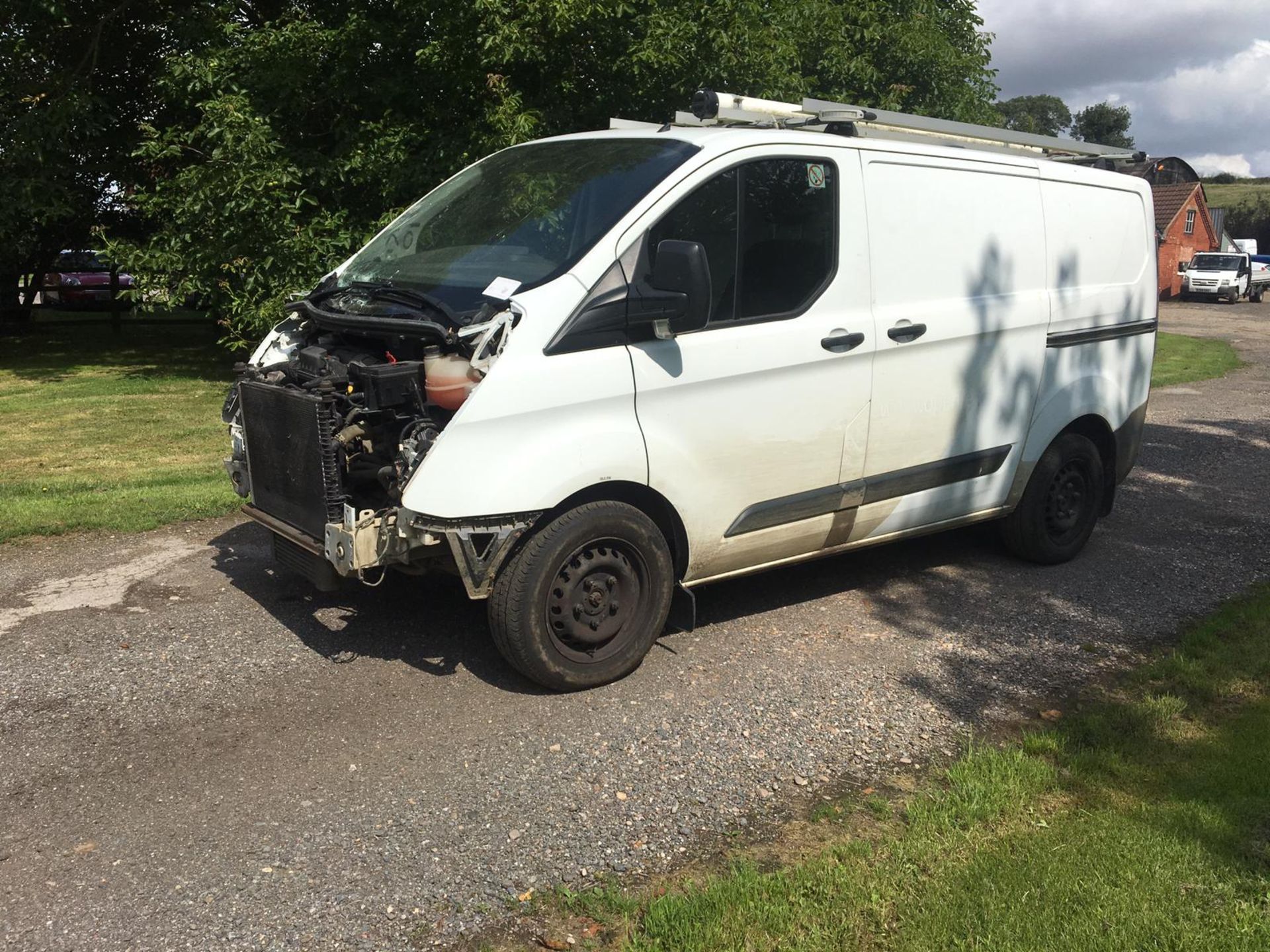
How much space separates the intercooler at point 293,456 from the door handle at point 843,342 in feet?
7.18

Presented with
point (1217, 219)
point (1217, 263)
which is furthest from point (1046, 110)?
point (1217, 263)

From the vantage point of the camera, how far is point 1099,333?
660 centimetres

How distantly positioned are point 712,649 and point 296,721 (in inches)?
74.4

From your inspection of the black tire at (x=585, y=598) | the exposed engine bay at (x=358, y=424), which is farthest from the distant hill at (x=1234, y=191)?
the exposed engine bay at (x=358, y=424)

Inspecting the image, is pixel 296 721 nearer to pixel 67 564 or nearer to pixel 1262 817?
pixel 67 564

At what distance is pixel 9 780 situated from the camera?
4117 millimetres

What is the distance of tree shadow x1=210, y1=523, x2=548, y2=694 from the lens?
17.0 feet

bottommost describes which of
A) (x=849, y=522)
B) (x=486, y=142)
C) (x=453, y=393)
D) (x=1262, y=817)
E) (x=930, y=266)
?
(x=1262, y=817)

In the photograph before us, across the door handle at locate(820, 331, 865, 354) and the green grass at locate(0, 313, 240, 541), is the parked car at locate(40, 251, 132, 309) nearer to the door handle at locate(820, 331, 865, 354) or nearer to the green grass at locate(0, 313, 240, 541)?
the green grass at locate(0, 313, 240, 541)

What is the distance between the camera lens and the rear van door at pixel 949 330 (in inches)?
219

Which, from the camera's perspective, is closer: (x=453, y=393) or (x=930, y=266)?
(x=453, y=393)

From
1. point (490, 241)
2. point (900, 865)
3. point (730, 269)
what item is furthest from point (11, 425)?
point (900, 865)

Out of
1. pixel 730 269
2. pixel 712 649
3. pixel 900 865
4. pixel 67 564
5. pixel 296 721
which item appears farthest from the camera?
pixel 67 564

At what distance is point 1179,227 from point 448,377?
6102 cm
